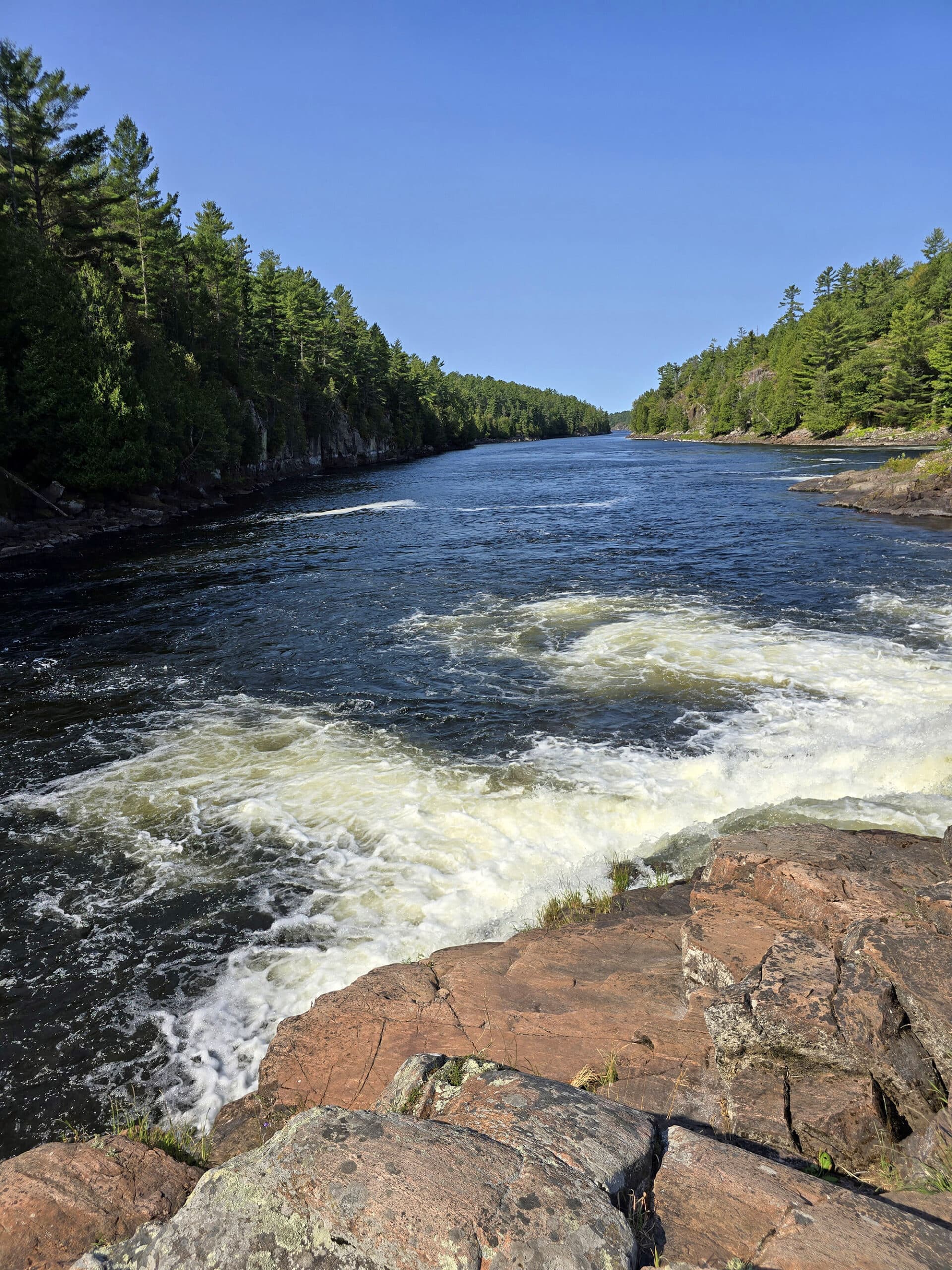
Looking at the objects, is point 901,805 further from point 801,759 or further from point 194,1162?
point 194,1162

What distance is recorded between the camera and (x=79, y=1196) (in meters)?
3.92

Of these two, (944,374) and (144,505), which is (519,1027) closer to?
(144,505)

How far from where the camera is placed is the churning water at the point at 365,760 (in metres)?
7.14

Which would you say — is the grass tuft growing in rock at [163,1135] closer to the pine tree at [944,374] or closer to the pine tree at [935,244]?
the pine tree at [944,374]

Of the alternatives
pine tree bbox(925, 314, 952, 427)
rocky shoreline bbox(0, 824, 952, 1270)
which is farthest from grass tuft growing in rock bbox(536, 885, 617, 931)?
pine tree bbox(925, 314, 952, 427)

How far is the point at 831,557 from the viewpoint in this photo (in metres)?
25.8

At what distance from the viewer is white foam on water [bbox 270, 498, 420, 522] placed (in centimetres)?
4325

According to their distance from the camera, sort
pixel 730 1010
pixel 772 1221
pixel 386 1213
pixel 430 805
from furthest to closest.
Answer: pixel 430 805 → pixel 730 1010 → pixel 772 1221 → pixel 386 1213

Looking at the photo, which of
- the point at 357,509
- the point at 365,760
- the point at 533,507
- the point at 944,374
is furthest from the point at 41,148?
the point at 944,374

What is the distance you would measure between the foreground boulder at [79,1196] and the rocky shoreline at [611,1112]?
0.01 metres

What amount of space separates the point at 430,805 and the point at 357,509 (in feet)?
128

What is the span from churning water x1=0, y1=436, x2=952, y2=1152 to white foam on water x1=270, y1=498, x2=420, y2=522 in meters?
17.6

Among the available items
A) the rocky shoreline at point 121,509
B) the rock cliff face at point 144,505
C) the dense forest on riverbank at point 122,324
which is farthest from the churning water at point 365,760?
the dense forest on riverbank at point 122,324

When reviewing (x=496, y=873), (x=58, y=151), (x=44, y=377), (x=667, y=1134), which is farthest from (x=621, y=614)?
(x=58, y=151)
